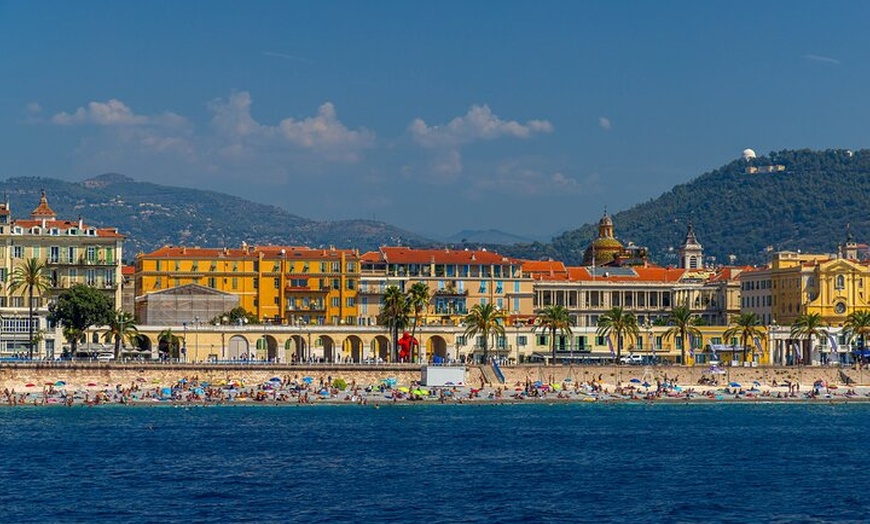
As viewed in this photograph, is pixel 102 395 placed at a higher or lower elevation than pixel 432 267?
lower

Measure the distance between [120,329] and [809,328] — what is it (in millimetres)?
49987

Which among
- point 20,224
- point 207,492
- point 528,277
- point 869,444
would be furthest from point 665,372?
point 207,492

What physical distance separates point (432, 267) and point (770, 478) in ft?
229

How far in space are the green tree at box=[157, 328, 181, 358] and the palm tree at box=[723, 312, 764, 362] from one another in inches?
1634

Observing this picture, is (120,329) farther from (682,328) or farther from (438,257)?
(682,328)

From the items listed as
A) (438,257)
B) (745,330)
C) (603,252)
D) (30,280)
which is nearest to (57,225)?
(30,280)

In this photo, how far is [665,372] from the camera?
115 m

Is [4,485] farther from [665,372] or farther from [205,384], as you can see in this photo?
[665,372]

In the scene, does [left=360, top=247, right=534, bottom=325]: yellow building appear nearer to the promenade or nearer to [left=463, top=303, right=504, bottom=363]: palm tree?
[left=463, top=303, right=504, bottom=363]: palm tree

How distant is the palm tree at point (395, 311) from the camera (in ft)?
372

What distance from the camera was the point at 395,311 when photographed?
11381 cm

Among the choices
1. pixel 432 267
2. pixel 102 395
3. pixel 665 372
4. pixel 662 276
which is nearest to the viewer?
pixel 102 395

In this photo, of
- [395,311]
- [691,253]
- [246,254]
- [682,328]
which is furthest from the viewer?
[691,253]

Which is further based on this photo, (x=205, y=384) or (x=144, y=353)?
(x=144, y=353)
